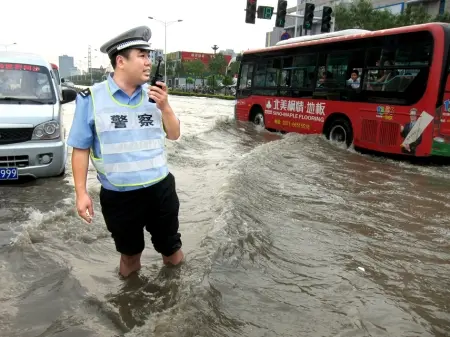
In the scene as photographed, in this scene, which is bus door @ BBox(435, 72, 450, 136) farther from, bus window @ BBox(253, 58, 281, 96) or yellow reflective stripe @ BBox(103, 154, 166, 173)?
yellow reflective stripe @ BBox(103, 154, 166, 173)

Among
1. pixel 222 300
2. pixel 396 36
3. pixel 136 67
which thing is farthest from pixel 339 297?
pixel 396 36

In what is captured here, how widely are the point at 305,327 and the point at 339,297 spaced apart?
52 centimetres

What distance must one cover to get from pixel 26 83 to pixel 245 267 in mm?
4747

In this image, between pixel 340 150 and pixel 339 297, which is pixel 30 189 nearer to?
pixel 339 297

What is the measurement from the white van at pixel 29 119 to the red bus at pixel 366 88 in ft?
21.1

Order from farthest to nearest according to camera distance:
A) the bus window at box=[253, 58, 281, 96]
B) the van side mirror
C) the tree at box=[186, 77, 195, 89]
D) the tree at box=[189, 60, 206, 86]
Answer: the tree at box=[186, 77, 195, 89]
the tree at box=[189, 60, 206, 86]
the bus window at box=[253, 58, 281, 96]
the van side mirror

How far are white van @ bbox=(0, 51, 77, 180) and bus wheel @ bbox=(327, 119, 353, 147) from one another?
6561 millimetres

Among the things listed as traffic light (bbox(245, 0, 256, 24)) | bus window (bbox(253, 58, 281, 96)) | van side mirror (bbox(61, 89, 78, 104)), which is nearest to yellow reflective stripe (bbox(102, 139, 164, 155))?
van side mirror (bbox(61, 89, 78, 104))

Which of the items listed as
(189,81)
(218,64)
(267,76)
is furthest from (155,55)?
(189,81)

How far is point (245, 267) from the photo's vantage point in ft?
11.8

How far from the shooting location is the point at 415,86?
8500 mm

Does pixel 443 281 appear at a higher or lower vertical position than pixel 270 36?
lower

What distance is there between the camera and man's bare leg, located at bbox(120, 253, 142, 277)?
3.03 meters

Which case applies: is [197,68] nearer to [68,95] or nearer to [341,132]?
[341,132]
